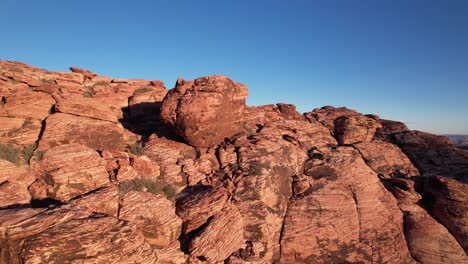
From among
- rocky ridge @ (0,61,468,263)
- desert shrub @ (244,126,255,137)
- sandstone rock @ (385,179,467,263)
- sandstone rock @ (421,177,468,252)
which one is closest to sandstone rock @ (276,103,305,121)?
rocky ridge @ (0,61,468,263)

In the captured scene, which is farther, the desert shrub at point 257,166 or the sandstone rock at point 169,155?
the desert shrub at point 257,166

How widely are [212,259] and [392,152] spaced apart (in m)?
18.8

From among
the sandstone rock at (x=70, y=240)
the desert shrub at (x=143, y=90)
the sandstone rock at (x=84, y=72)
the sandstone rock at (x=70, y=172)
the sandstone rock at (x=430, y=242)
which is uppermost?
the sandstone rock at (x=84, y=72)

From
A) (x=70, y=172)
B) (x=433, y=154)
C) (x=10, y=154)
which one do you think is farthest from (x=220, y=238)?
(x=433, y=154)

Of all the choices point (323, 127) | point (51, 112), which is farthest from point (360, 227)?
point (51, 112)

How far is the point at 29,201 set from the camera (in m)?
10.3

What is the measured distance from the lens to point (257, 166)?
16.0 m

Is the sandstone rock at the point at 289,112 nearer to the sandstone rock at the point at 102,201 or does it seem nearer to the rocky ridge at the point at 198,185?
the rocky ridge at the point at 198,185

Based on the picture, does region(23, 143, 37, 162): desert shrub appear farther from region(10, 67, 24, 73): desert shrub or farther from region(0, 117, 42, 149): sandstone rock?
region(10, 67, 24, 73): desert shrub

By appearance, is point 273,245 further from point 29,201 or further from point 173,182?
point 29,201

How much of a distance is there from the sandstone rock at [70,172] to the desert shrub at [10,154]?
120 cm

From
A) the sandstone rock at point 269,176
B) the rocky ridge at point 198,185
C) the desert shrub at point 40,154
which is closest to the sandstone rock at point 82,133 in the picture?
the rocky ridge at point 198,185

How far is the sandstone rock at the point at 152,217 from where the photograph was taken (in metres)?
11.1

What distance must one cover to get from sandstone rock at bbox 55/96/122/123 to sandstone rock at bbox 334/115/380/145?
20501 mm
